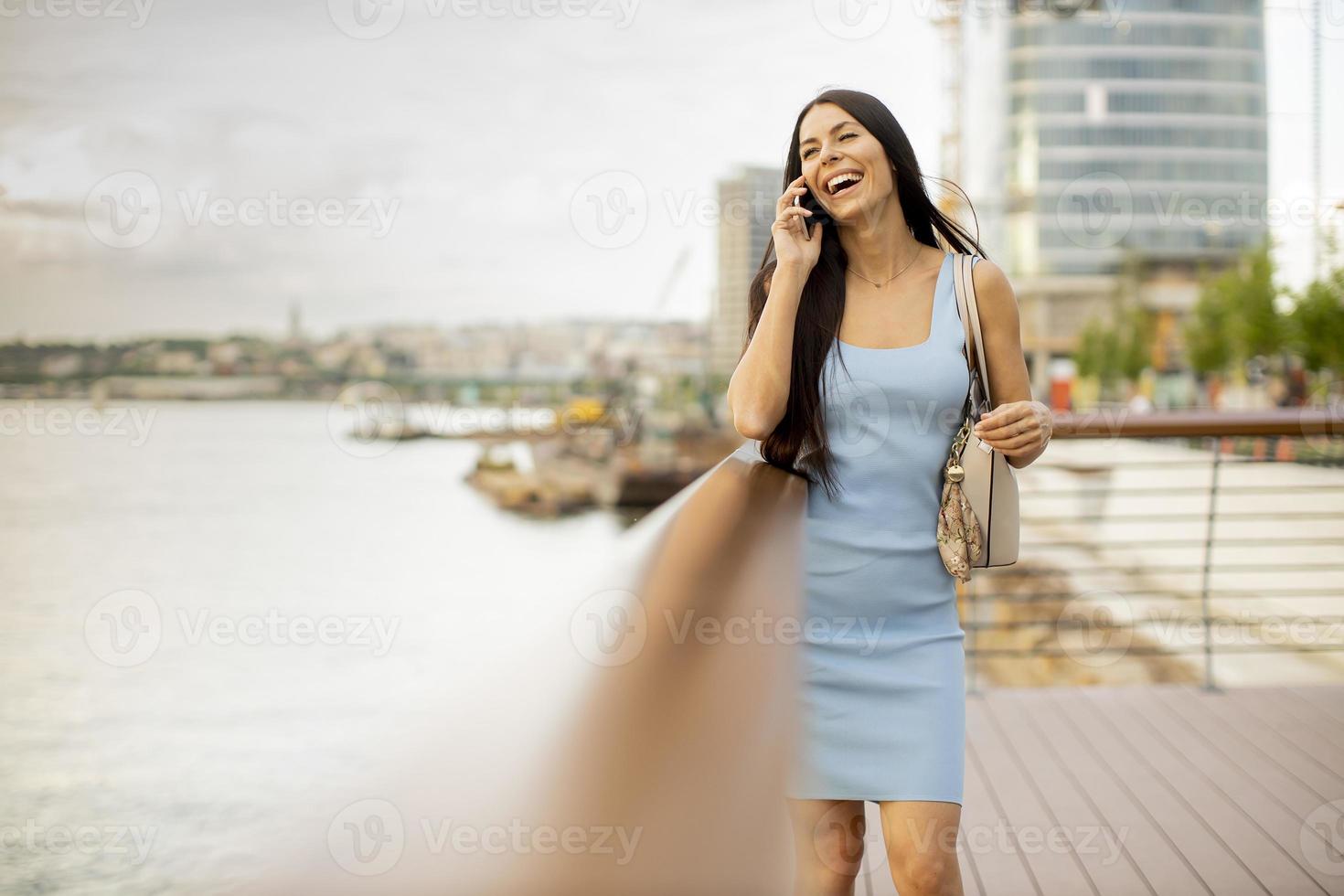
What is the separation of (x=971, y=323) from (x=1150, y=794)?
1.78 m

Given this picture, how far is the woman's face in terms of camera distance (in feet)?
4.80

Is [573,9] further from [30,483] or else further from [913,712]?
[30,483]

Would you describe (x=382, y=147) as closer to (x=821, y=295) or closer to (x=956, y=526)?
(x=821, y=295)

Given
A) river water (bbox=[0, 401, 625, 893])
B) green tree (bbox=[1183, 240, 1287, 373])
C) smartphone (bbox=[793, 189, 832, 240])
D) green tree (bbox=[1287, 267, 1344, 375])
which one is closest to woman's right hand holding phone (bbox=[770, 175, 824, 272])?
smartphone (bbox=[793, 189, 832, 240])

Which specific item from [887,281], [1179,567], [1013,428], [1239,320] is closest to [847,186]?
[887,281]

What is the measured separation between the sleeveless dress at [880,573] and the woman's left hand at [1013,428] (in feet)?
0.24

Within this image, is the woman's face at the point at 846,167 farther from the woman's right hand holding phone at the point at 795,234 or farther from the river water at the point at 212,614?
the river water at the point at 212,614

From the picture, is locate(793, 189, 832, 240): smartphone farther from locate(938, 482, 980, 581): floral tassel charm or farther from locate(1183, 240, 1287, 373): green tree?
locate(1183, 240, 1287, 373): green tree

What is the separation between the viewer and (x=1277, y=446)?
1783cm

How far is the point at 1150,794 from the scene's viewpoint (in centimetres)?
262

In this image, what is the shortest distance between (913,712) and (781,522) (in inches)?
13.2

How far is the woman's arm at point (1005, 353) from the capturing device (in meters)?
1.41

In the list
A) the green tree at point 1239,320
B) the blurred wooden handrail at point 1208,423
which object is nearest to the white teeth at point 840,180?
the blurred wooden handrail at point 1208,423

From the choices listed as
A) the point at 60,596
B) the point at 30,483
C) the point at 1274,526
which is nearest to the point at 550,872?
the point at 1274,526
